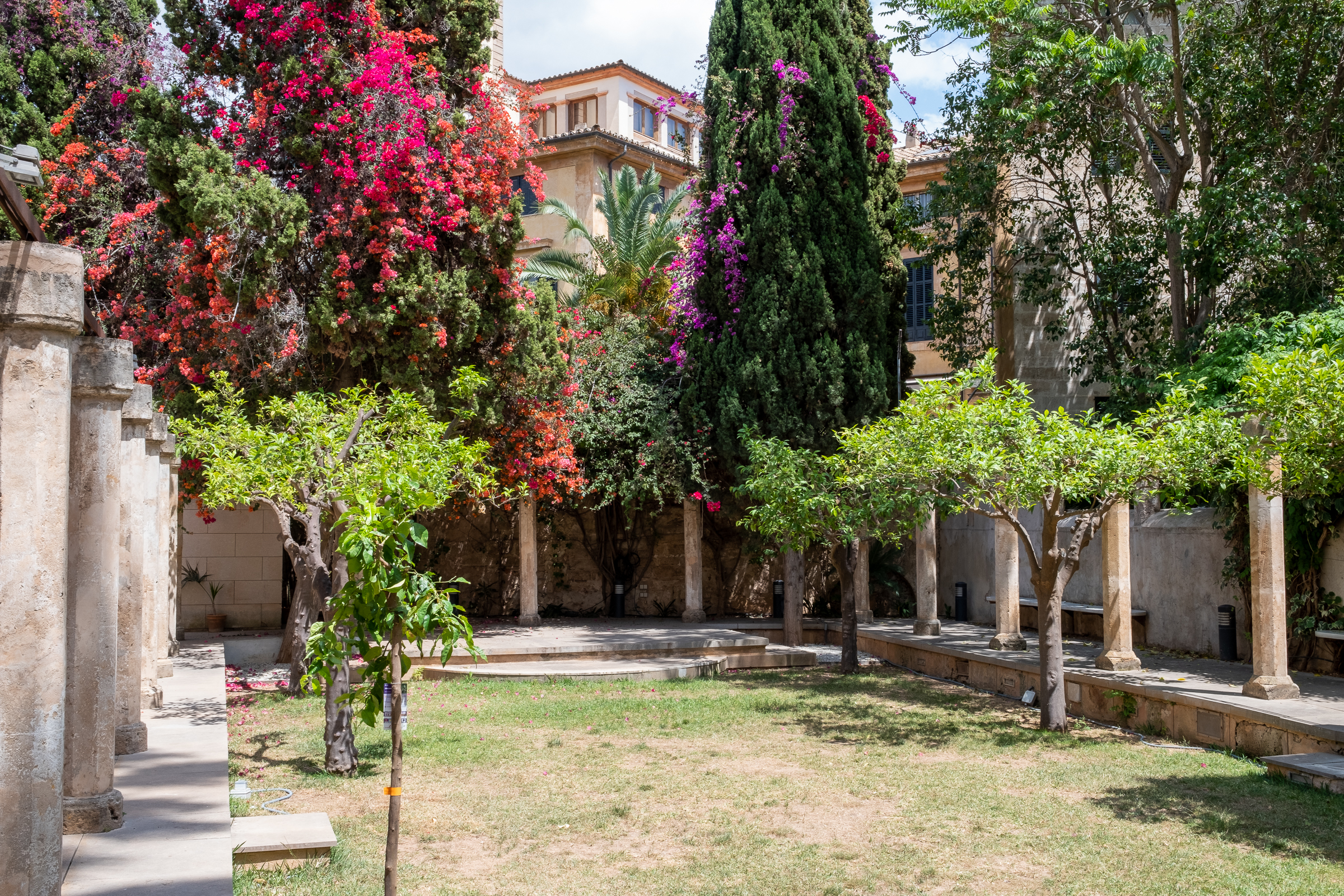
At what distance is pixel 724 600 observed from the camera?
2105 centimetres

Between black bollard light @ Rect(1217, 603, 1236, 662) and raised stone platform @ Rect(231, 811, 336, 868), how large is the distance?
10862 mm

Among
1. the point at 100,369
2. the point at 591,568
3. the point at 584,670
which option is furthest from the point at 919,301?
the point at 100,369

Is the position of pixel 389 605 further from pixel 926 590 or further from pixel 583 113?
pixel 583 113

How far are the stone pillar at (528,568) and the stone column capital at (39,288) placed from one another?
47.1ft

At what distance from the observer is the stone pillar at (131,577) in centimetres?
723

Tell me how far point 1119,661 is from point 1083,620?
4.81 meters

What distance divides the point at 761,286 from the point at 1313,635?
854cm

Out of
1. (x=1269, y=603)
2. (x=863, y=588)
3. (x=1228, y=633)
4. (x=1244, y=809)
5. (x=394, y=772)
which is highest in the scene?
(x=1269, y=603)

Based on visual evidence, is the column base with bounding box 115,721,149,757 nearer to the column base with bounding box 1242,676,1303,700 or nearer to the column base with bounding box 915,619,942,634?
the column base with bounding box 1242,676,1303,700

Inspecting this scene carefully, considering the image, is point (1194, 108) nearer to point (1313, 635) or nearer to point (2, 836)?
point (1313, 635)

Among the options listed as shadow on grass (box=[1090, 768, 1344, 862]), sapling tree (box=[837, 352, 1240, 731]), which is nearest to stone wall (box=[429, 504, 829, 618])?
sapling tree (box=[837, 352, 1240, 731])

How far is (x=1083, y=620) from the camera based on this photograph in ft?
53.7

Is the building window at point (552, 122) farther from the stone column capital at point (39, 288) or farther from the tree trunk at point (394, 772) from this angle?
the stone column capital at point (39, 288)

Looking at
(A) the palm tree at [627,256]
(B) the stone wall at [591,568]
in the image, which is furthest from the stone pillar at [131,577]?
(A) the palm tree at [627,256]
